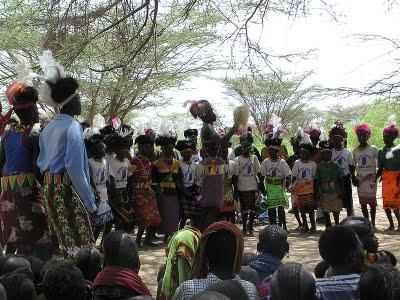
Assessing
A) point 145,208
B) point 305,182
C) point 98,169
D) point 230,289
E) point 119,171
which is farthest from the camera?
point 305,182

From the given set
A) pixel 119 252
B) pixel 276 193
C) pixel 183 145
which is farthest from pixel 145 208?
pixel 119 252

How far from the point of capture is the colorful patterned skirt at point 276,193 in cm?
928

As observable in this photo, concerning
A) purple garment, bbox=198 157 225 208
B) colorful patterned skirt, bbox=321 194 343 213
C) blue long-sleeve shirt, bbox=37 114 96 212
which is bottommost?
colorful patterned skirt, bbox=321 194 343 213

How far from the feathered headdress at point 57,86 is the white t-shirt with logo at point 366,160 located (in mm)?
5908

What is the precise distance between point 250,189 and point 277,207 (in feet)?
1.61

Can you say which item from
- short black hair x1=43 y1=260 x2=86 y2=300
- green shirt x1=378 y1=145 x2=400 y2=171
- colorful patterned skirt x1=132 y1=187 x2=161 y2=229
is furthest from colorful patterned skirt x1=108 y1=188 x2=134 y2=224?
short black hair x1=43 y1=260 x2=86 y2=300

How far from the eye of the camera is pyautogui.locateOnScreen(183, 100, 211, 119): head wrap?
298 inches

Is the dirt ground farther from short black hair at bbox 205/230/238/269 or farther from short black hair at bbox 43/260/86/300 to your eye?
short black hair at bbox 43/260/86/300

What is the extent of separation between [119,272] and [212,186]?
4556 millimetres

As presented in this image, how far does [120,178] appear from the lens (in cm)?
803

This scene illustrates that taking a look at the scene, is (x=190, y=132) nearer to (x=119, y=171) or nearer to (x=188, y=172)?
(x=188, y=172)

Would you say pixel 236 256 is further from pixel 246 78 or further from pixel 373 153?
pixel 373 153

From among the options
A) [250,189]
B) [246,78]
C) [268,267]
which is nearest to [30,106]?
[246,78]

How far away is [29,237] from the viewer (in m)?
5.14
